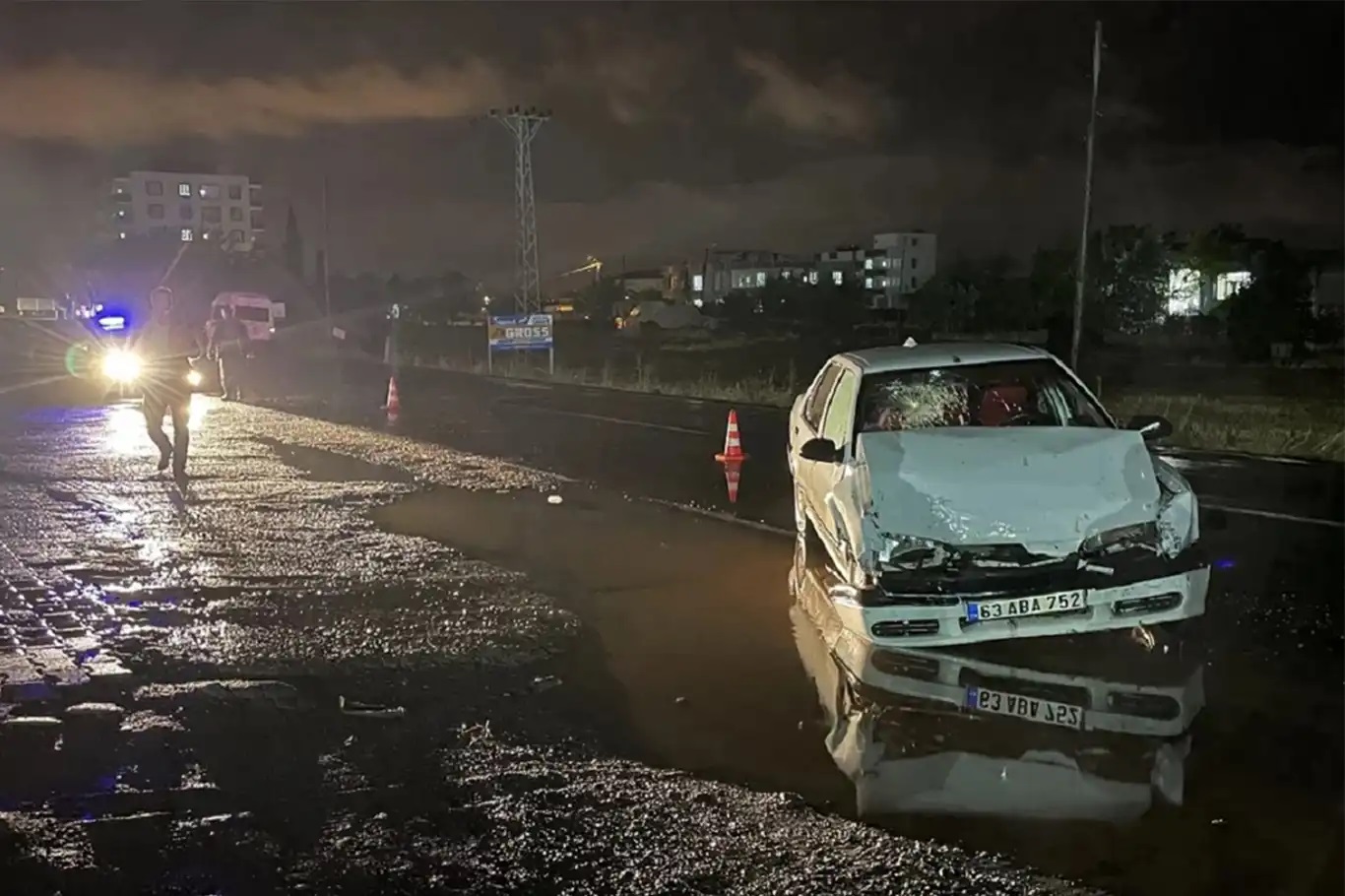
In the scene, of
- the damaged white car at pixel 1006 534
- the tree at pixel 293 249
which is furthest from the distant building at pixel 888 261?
the damaged white car at pixel 1006 534

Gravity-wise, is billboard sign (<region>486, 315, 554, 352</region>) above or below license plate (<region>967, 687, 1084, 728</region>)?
above

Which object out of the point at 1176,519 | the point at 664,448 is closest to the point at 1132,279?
the point at 664,448


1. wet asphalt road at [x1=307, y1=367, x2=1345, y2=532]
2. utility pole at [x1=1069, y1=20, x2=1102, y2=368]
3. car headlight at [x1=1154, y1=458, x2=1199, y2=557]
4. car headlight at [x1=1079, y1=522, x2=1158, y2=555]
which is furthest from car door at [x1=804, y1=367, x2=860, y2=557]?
utility pole at [x1=1069, y1=20, x2=1102, y2=368]

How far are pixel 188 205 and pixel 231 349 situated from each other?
9842 cm

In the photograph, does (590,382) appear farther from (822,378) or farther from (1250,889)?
(1250,889)

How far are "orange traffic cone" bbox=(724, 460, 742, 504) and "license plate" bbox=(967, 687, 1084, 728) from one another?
288 inches

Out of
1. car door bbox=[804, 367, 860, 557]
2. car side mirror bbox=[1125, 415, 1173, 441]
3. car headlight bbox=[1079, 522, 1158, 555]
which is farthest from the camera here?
car side mirror bbox=[1125, 415, 1173, 441]

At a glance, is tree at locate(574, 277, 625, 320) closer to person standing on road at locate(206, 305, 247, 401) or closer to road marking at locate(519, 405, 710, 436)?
person standing on road at locate(206, 305, 247, 401)

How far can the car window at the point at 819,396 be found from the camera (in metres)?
9.61

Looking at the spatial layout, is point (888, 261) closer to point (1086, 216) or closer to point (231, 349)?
point (231, 349)

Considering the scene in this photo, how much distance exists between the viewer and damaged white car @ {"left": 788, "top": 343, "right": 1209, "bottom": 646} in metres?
6.68

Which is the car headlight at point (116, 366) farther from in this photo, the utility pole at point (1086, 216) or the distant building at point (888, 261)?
the distant building at point (888, 261)

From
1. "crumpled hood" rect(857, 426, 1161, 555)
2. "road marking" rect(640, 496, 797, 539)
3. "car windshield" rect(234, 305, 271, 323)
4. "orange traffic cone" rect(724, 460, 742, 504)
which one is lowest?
"road marking" rect(640, 496, 797, 539)

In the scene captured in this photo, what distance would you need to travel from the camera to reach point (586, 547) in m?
11.1
